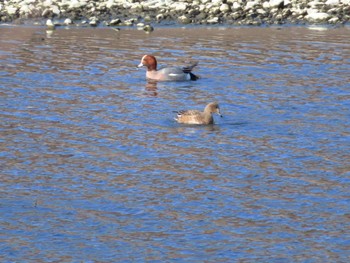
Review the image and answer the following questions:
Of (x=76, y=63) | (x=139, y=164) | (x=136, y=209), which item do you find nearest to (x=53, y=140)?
(x=139, y=164)

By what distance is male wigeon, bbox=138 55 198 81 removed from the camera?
24.0 meters

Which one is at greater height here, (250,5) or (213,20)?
(250,5)

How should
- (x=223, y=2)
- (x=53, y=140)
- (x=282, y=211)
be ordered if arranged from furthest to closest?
1. (x=223, y=2)
2. (x=53, y=140)
3. (x=282, y=211)

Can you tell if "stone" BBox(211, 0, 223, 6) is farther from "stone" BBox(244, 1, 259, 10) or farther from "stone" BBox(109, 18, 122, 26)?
"stone" BBox(109, 18, 122, 26)

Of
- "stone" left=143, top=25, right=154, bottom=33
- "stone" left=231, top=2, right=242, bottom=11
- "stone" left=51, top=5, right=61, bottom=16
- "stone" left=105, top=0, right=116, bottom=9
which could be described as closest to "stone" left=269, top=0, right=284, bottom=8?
"stone" left=231, top=2, right=242, bottom=11

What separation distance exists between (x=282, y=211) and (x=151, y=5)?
84.3 feet

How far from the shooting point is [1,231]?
1199 cm

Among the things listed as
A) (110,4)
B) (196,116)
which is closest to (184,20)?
(110,4)

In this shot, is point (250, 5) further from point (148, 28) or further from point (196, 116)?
point (196, 116)

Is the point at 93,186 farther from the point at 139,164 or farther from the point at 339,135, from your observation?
the point at 339,135

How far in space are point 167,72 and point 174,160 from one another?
915 centimetres

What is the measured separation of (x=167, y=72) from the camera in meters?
24.6

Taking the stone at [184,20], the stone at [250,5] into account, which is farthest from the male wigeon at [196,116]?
the stone at [250,5]

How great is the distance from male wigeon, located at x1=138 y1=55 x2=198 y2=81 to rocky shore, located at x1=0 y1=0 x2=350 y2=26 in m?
10.7
